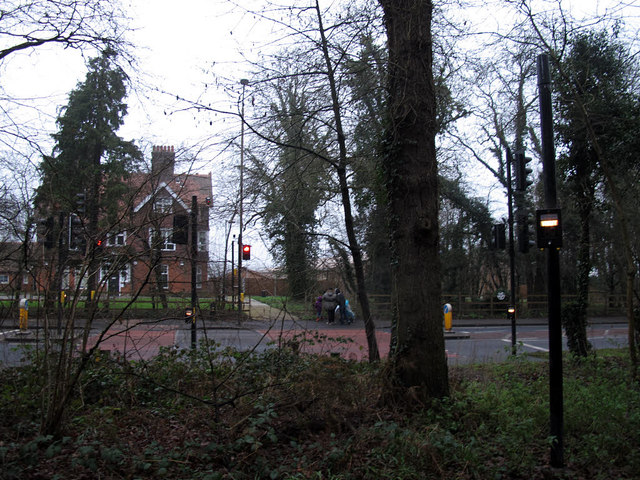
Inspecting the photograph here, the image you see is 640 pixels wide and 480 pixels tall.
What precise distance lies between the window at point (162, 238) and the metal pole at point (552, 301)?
12.6ft

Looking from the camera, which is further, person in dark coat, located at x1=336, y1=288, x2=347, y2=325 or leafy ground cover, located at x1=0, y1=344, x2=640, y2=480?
person in dark coat, located at x1=336, y1=288, x2=347, y2=325

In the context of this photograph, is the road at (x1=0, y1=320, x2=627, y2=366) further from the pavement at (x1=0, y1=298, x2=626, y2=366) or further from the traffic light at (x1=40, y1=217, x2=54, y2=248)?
the traffic light at (x1=40, y1=217, x2=54, y2=248)

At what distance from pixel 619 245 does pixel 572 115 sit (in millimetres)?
7330

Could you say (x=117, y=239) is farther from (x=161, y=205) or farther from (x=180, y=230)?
(x=180, y=230)

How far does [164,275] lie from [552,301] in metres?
4.06

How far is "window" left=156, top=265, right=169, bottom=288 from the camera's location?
486 centimetres

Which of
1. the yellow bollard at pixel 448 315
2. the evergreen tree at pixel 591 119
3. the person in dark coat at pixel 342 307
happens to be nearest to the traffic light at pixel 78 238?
the evergreen tree at pixel 591 119

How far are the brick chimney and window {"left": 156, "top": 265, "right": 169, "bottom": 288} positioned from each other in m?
0.92

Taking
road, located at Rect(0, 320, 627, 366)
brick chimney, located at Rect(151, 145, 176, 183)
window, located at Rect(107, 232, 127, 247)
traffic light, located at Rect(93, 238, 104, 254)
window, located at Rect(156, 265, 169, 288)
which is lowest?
road, located at Rect(0, 320, 627, 366)

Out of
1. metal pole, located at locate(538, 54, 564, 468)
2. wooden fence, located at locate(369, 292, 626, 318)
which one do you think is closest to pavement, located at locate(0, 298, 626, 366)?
metal pole, located at locate(538, 54, 564, 468)

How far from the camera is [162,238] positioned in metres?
4.53

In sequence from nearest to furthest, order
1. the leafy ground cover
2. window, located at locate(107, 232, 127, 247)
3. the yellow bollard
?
the leafy ground cover, window, located at locate(107, 232, 127, 247), the yellow bollard

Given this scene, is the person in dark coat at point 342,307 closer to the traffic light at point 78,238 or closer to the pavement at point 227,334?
the pavement at point 227,334

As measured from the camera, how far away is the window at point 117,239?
188 inches
